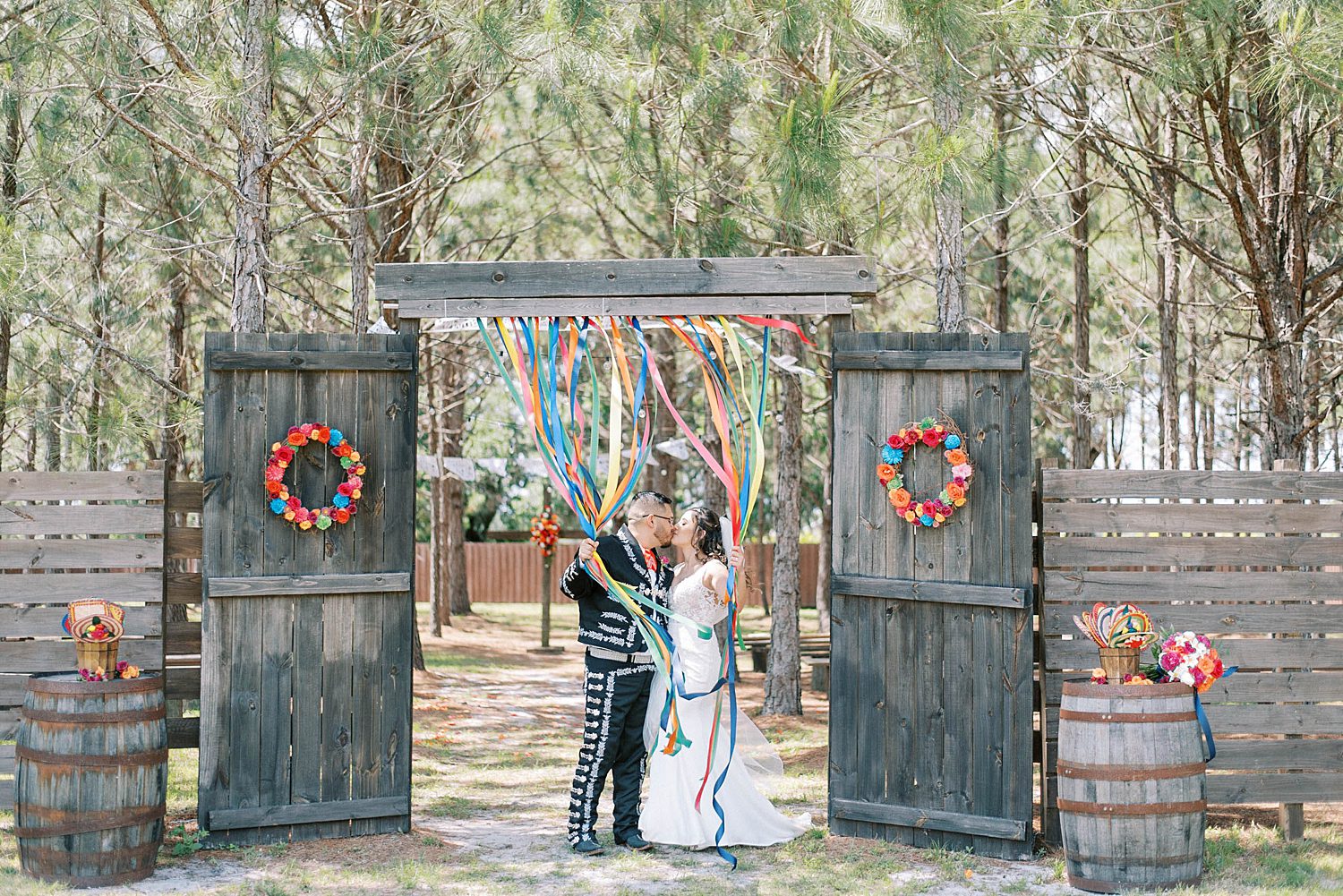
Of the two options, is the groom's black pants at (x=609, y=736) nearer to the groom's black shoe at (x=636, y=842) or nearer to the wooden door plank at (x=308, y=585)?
the groom's black shoe at (x=636, y=842)

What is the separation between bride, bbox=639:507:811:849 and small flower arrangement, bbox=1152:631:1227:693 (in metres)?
1.77

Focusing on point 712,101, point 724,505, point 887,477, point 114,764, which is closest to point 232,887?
point 114,764

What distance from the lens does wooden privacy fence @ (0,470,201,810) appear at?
532cm

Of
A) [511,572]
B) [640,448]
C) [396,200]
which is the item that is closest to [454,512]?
[511,572]

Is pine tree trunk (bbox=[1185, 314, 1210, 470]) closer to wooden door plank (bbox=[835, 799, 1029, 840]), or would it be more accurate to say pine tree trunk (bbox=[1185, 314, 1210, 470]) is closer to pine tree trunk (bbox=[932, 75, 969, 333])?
pine tree trunk (bbox=[932, 75, 969, 333])

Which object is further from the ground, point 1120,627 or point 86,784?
point 1120,627

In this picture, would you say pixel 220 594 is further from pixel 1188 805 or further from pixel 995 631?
pixel 1188 805

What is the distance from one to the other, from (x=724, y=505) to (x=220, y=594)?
12900 millimetres

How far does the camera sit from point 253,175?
6660 mm

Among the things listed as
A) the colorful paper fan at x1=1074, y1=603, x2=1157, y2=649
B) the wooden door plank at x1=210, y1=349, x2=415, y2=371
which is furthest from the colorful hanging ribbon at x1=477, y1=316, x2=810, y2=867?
the colorful paper fan at x1=1074, y1=603, x2=1157, y2=649

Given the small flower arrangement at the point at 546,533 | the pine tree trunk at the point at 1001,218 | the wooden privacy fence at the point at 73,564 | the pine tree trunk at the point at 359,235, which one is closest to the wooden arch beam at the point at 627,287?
the wooden privacy fence at the point at 73,564

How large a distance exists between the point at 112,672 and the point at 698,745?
7.95ft

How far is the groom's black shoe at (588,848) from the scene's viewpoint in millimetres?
5238

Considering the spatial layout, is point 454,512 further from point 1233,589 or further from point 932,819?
point 1233,589
